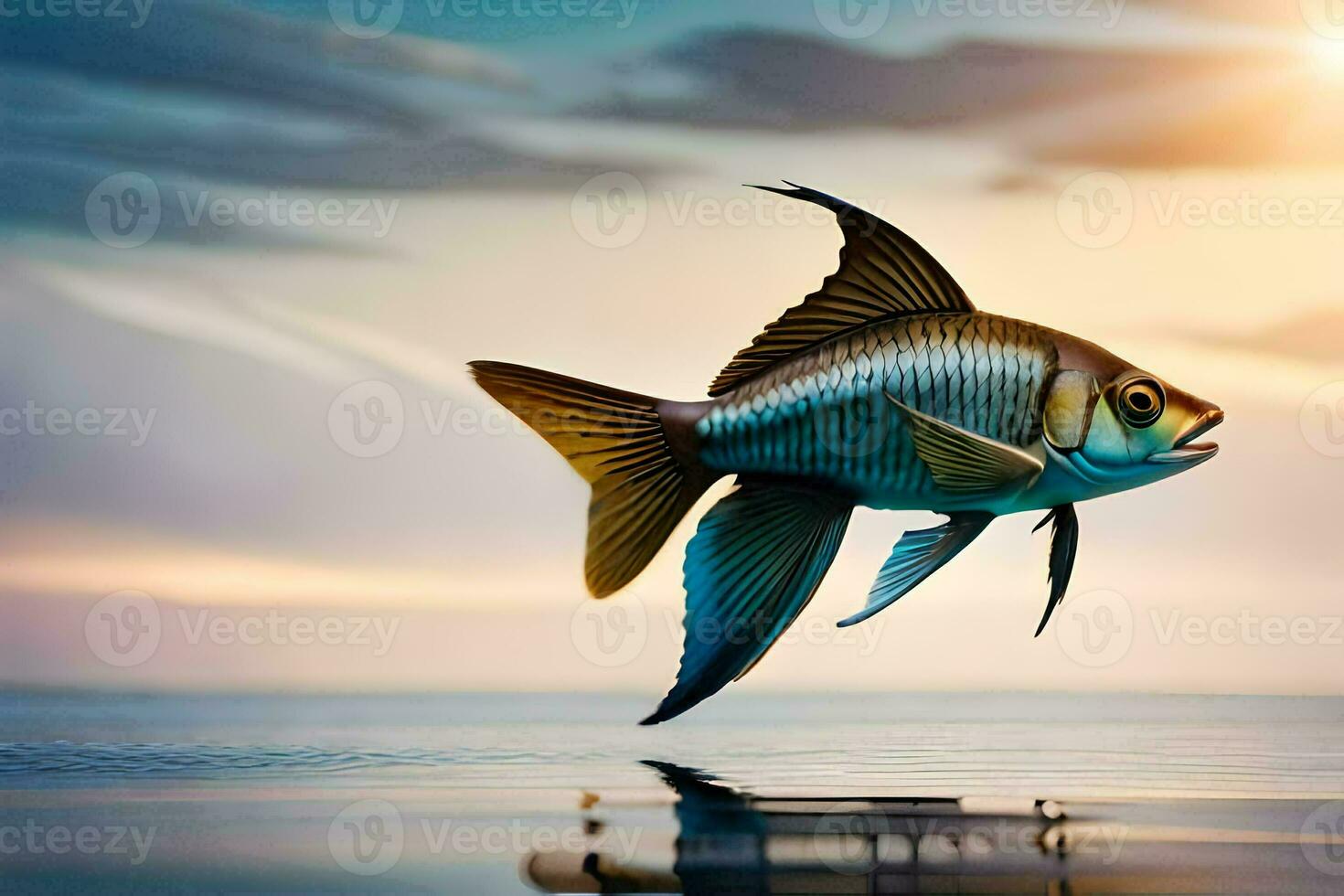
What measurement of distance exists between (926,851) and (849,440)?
55 centimetres

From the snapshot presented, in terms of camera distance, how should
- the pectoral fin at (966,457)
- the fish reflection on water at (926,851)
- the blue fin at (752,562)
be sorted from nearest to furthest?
the fish reflection on water at (926,851) → the pectoral fin at (966,457) → the blue fin at (752,562)

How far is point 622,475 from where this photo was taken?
5.65 ft

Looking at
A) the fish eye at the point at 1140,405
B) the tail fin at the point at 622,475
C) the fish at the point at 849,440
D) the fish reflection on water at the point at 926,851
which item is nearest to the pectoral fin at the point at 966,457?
the fish at the point at 849,440

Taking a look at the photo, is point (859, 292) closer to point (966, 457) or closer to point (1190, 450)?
point (966, 457)

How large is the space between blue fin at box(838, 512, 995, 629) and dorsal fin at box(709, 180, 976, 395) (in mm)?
303

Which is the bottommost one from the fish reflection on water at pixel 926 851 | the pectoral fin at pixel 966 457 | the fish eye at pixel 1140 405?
the fish reflection on water at pixel 926 851

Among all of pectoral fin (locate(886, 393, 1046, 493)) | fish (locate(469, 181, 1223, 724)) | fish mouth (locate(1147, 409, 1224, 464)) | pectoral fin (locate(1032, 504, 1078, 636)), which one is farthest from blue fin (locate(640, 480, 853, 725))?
fish mouth (locate(1147, 409, 1224, 464))

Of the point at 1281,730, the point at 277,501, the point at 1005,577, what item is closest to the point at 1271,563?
the point at 1281,730

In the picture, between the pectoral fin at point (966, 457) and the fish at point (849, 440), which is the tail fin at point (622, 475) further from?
the pectoral fin at point (966, 457)

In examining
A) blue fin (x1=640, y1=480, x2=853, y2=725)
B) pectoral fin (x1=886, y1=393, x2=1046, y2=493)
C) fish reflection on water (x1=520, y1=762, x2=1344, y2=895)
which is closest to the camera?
fish reflection on water (x1=520, y1=762, x2=1344, y2=895)

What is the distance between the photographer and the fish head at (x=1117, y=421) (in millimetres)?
1613

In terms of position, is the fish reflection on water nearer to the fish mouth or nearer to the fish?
the fish

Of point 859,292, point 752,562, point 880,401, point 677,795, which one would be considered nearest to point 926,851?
point 677,795

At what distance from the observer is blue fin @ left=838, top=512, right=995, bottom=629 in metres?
1.67
